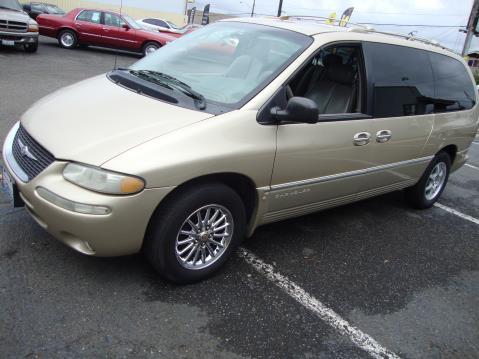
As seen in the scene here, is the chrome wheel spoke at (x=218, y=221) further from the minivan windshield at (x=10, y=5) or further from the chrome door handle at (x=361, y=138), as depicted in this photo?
the minivan windshield at (x=10, y=5)

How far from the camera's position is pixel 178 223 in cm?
281

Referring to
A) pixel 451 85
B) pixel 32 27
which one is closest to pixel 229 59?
pixel 451 85

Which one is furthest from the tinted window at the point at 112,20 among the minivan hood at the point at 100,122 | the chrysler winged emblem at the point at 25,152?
the chrysler winged emblem at the point at 25,152

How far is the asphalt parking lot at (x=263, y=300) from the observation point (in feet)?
8.35

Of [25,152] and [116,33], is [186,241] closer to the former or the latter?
[25,152]

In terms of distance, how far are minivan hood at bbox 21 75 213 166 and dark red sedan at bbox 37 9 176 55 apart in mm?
13383

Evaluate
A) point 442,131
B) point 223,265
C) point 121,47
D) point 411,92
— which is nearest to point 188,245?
point 223,265

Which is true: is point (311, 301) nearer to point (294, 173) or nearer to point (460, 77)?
point (294, 173)

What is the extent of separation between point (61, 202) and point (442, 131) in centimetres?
382

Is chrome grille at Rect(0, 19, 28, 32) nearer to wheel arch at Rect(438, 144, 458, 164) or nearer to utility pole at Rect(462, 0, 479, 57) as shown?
wheel arch at Rect(438, 144, 458, 164)

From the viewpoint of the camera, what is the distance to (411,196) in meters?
5.16

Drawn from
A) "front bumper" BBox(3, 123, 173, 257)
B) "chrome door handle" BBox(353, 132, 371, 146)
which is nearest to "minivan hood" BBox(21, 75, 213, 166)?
"front bumper" BBox(3, 123, 173, 257)

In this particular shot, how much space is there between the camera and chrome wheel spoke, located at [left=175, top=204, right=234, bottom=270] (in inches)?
117

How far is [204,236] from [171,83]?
1.17 meters
